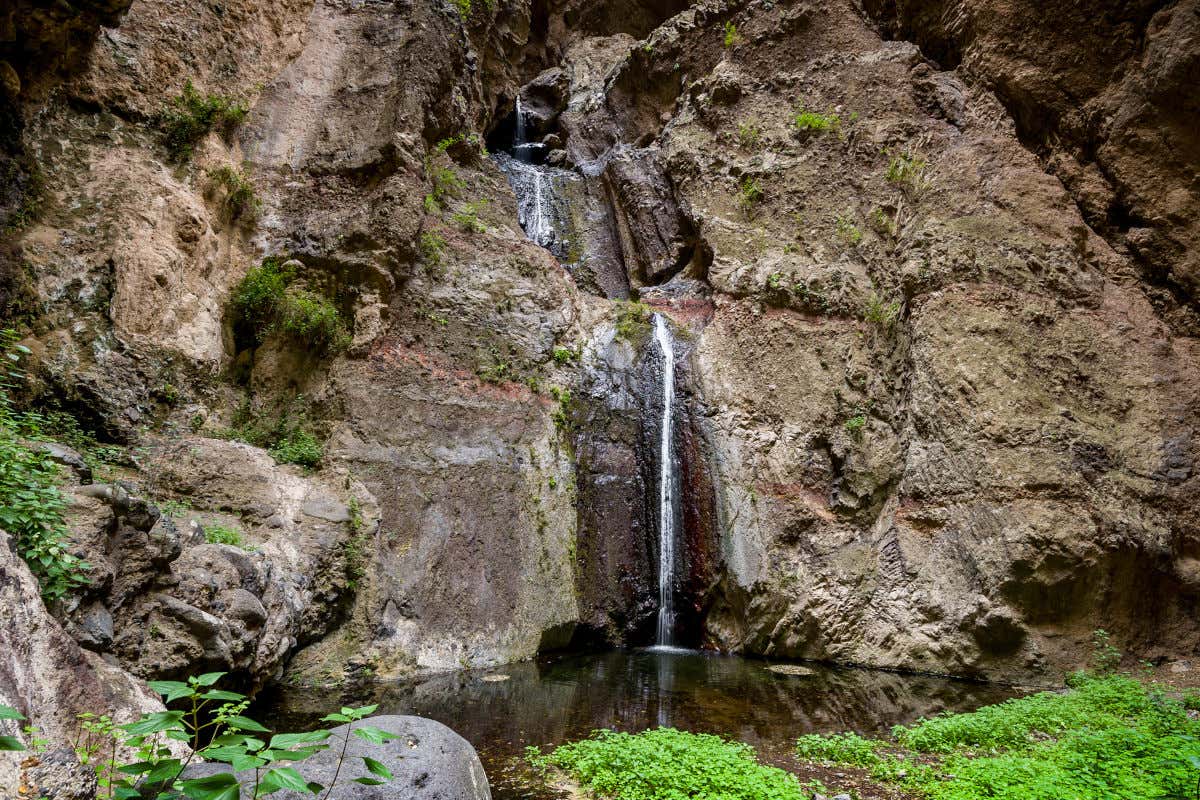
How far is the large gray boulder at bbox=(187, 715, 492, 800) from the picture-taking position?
3.71m

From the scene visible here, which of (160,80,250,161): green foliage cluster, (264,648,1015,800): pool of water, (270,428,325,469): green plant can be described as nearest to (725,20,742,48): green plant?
(160,80,250,161): green foliage cluster

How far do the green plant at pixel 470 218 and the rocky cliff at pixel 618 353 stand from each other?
57mm

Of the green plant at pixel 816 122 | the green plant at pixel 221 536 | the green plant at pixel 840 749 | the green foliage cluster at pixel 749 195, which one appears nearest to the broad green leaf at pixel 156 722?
the green plant at pixel 840 749

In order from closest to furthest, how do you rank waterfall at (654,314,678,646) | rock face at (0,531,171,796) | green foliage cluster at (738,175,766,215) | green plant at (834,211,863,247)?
rock face at (0,531,171,796) < waterfall at (654,314,678,646) < green plant at (834,211,863,247) < green foliage cluster at (738,175,766,215)

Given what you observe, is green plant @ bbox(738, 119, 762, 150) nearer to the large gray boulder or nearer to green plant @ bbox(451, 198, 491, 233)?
green plant @ bbox(451, 198, 491, 233)

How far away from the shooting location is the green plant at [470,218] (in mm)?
13633

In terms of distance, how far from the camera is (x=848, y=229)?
13953mm

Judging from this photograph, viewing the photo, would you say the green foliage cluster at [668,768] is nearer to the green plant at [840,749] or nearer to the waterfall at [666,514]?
the green plant at [840,749]

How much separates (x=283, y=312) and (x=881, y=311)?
10882mm

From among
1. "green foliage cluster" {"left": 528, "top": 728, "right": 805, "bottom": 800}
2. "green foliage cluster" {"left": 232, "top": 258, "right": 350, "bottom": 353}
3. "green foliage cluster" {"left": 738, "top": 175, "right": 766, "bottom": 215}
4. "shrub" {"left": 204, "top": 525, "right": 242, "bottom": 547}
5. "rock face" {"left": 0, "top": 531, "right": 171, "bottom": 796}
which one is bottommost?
"green foliage cluster" {"left": 528, "top": 728, "right": 805, "bottom": 800}

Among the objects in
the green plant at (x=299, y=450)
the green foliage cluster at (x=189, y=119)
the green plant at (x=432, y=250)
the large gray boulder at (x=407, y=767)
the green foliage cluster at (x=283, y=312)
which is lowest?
the large gray boulder at (x=407, y=767)

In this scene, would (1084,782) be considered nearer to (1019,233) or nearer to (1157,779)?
(1157,779)

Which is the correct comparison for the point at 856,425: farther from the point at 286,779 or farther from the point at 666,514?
the point at 286,779

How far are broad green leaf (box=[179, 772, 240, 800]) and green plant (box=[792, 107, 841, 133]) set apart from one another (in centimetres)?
1644
